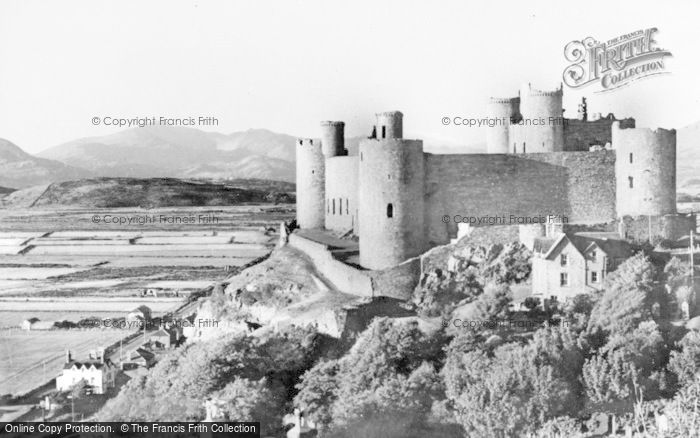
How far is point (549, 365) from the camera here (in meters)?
24.0

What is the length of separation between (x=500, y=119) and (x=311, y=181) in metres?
8.92

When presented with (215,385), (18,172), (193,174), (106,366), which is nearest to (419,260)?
(215,385)

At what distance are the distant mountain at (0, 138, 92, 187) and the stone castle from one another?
43365 mm

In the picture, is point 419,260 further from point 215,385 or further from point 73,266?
point 73,266

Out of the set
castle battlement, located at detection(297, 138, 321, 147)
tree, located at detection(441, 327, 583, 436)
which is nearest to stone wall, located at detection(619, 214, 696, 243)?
tree, located at detection(441, 327, 583, 436)

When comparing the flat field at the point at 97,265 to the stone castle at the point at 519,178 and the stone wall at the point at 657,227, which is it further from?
the stone wall at the point at 657,227

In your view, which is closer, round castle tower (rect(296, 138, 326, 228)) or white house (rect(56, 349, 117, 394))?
white house (rect(56, 349, 117, 394))

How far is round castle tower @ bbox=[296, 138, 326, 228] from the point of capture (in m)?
38.6

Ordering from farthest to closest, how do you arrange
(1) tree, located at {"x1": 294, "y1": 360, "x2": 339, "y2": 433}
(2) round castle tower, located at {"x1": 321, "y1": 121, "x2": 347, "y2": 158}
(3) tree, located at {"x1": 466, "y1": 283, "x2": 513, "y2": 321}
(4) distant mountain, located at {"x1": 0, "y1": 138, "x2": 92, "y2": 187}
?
(4) distant mountain, located at {"x1": 0, "y1": 138, "x2": 92, "y2": 187} → (2) round castle tower, located at {"x1": 321, "y1": 121, "x2": 347, "y2": 158} → (3) tree, located at {"x1": 466, "y1": 283, "x2": 513, "y2": 321} → (1) tree, located at {"x1": 294, "y1": 360, "x2": 339, "y2": 433}

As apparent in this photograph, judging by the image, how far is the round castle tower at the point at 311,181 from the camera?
38.6 m

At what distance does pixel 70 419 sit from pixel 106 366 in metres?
3.98

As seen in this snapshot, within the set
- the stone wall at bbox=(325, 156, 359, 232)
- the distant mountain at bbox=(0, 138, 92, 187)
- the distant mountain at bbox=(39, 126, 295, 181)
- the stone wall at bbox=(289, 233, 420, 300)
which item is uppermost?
the distant mountain at bbox=(39, 126, 295, 181)

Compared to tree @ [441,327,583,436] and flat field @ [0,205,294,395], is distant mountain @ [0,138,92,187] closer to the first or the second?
flat field @ [0,205,294,395]

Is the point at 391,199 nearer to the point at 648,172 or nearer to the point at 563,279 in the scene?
the point at 563,279
